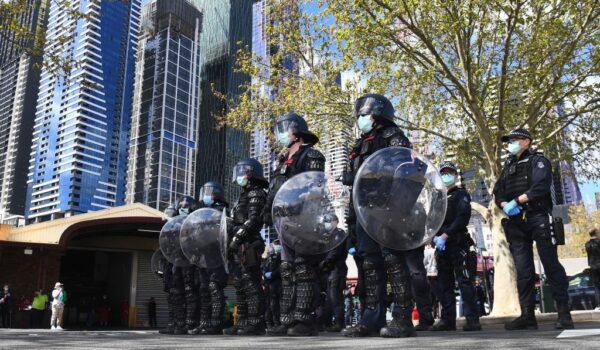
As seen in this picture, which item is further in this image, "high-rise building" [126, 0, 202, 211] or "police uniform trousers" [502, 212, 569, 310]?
"high-rise building" [126, 0, 202, 211]

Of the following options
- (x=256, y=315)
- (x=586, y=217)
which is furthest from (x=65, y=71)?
(x=586, y=217)

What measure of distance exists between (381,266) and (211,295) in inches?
120

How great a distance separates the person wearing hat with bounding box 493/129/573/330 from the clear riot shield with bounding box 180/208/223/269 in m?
3.46

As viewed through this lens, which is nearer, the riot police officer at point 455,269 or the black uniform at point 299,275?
the black uniform at point 299,275

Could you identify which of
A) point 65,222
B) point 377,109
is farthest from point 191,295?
point 65,222

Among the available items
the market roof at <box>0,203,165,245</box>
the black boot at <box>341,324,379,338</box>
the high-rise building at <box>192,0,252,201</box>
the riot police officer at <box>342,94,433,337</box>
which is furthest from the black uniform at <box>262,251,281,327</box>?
the high-rise building at <box>192,0,252,201</box>

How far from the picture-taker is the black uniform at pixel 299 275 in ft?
16.0

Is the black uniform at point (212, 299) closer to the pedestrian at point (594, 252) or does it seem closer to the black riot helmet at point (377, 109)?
the black riot helmet at point (377, 109)

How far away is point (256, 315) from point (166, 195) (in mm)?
118155

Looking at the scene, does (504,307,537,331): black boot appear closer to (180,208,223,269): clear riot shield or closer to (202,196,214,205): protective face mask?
(180,208,223,269): clear riot shield

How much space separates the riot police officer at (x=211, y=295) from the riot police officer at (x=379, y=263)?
8.14 feet

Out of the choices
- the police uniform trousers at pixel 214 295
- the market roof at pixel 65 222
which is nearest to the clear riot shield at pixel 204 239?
the police uniform trousers at pixel 214 295

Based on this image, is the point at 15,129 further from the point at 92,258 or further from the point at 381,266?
the point at 381,266

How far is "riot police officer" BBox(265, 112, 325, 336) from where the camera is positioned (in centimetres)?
488
